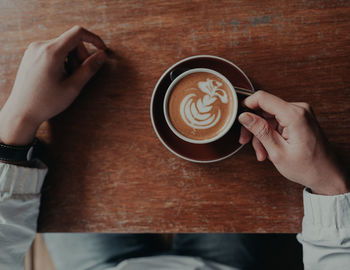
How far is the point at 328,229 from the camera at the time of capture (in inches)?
25.6

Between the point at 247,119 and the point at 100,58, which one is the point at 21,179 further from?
the point at 247,119

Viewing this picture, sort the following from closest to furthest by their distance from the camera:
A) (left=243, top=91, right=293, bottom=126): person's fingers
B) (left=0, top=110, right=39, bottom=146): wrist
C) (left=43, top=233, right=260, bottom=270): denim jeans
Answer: (left=243, top=91, right=293, bottom=126): person's fingers
(left=0, top=110, right=39, bottom=146): wrist
(left=43, top=233, right=260, bottom=270): denim jeans

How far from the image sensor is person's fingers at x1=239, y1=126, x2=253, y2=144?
0.68 meters

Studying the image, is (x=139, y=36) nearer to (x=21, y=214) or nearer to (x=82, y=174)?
(x=82, y=174)

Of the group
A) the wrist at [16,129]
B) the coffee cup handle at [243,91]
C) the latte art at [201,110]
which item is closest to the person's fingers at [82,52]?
the wrist at [16,129]

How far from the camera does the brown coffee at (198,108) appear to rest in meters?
0.67

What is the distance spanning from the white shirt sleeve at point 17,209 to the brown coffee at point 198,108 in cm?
39

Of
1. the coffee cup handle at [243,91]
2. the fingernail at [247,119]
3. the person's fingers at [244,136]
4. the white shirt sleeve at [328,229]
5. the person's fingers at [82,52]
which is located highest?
the person's fingers at [82,52]

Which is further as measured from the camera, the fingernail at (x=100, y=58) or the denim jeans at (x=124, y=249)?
the denim jeans at (x=124, y=249)

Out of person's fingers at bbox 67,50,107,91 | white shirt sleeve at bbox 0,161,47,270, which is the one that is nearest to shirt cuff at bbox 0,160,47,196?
white shirt sleeve at bbox 0,161,47,270

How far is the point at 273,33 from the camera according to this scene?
739 millimetres

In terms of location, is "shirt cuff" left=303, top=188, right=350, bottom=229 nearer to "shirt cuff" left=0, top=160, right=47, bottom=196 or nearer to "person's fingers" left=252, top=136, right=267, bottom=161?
"person's fingers" left=252, top=136, right=267, bottom=161

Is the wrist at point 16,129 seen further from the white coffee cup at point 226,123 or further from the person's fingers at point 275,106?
the person's fingers at point 275,106

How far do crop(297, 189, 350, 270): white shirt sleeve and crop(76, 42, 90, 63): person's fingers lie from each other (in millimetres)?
662
